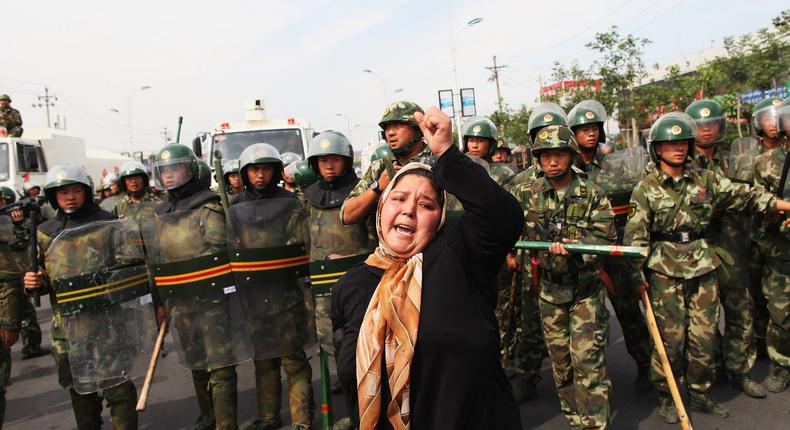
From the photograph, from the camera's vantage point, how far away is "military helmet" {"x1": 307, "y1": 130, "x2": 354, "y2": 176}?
14.4ft

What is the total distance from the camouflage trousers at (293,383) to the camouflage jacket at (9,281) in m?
1.95

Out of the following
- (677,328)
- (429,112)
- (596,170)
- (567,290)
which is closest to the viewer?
(429,112)

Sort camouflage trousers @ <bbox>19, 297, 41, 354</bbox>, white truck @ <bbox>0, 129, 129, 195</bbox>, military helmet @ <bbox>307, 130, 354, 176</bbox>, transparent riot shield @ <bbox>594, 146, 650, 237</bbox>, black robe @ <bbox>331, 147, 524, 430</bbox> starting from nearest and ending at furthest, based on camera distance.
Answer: black robe @ <bbox>331, 147, 524, 430</bbox>
military helmet @ <bbox>307, 130, 354, 176</bbox>
transparent riot shield @ <bbox>594, 146, 650, 237</bbox>
camouflage trousers @ <bbox>19, 297, 41, 354</bbox>
white truck @ <bbox>0, 129, 129, 195</bbox>

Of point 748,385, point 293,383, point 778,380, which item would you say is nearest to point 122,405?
point 293,383

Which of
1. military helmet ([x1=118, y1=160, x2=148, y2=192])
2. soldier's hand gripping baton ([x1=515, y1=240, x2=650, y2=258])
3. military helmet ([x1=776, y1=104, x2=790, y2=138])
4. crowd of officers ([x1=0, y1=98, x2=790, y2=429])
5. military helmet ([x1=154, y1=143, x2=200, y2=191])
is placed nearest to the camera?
soldier's hand gripping baton ([x1=515, y1=240, x2=650, y2=258])

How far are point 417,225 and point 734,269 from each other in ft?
12.7

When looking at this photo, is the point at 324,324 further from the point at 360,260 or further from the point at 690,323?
the point at 690,323

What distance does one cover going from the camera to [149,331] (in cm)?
428

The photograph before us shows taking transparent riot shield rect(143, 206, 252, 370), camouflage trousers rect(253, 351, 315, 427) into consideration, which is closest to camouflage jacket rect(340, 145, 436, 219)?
transparent riot shield rect(143, 206, 252, 370)

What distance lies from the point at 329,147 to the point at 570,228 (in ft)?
5.89

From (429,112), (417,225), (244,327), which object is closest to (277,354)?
(244,327)

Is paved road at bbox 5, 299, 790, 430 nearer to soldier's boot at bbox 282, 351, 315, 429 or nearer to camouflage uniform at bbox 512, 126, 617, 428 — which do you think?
soldier's boot at bbox 282, 351, 315, 429

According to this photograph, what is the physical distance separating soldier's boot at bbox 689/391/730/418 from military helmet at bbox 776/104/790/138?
87.8 inches

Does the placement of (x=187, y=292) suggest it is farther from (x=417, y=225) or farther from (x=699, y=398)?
(x=699, y=398)
